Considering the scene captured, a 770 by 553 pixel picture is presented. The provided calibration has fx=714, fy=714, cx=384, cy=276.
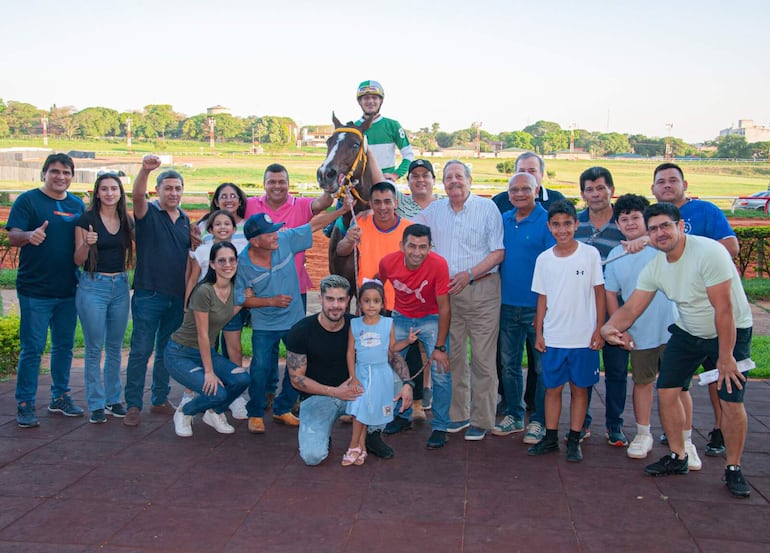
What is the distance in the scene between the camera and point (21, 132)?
107500mm

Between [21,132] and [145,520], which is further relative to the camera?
[21,132]

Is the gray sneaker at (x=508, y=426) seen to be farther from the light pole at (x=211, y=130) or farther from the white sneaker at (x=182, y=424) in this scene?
the light pole at (x=211, y=130)

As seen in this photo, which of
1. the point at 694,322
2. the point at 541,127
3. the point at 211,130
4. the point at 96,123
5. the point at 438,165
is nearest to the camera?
the point at 694,322

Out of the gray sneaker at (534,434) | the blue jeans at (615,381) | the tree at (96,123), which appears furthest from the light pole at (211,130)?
the blue jeans at (615,381)

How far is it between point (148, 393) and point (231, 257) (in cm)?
207

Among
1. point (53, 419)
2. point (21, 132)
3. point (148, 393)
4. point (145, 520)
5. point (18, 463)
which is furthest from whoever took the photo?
point (21, 132)

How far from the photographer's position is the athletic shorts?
4953 mm

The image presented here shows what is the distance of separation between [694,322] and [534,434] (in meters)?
1.43

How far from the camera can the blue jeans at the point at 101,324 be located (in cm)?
545

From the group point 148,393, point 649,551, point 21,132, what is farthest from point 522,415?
point 21,132

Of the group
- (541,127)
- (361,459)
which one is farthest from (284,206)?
(541,127)

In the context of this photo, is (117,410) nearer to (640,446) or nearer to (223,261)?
(223,261)

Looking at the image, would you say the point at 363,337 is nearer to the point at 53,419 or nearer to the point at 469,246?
the point at 469,246

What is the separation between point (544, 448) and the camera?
194 inches
